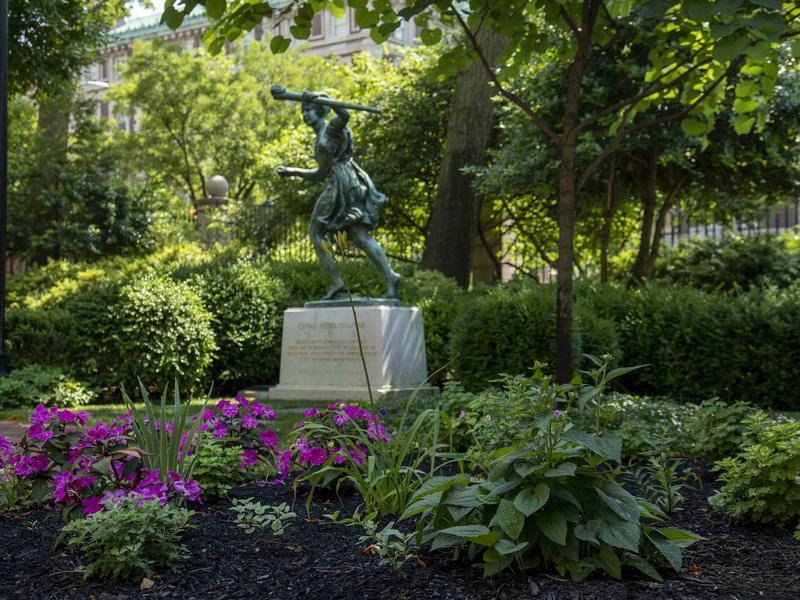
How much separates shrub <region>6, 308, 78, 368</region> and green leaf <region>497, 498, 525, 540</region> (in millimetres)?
9206

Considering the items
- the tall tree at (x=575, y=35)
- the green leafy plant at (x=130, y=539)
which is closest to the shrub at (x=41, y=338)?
the tall tree at (x=575, y=35)

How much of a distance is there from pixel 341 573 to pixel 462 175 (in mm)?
13898

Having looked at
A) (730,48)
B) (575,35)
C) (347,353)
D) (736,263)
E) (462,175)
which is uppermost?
(575,35)

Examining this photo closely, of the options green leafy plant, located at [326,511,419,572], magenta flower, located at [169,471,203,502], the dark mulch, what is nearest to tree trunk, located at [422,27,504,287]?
magenta flower, located at [169,471,203,502]

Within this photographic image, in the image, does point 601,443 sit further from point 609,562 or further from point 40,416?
point 40,416

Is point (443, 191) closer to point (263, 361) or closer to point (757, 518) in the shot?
point (263, 361)

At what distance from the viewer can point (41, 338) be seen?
429 inches

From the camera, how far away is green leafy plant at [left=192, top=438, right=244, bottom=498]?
433 cm

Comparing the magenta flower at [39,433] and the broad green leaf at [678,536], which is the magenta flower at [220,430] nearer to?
the magenta flower at [39,433]

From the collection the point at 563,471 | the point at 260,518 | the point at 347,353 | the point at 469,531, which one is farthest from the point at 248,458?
the point at 347,353

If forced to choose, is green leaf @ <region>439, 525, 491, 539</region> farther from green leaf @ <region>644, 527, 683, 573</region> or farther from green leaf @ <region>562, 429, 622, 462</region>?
green leaf @ <region>644, 527, 683, 573</region>

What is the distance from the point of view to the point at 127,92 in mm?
33125

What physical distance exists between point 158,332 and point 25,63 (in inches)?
251

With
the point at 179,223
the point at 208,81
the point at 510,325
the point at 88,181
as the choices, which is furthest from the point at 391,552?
the point at 208,81
